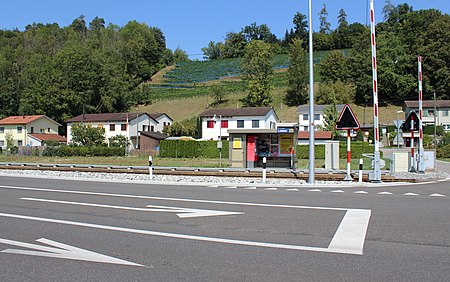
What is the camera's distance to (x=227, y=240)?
7512 mm

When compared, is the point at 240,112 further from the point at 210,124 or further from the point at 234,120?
the point at 210,124

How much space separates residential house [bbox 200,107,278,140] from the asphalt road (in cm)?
5734

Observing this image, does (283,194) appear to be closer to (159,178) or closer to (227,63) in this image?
(159,178)

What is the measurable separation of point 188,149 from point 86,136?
19.1 meters

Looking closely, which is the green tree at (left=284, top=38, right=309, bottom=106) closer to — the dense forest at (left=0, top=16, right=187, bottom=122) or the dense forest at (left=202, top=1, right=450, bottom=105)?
the dense forest at (left=202, top=1, right=450, bottom=105)

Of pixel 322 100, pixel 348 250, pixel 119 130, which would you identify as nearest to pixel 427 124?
pixel 322 100

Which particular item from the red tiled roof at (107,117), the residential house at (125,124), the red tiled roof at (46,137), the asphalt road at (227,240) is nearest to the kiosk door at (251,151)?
the asphalt road at (227,240)

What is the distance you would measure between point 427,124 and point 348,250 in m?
79.2

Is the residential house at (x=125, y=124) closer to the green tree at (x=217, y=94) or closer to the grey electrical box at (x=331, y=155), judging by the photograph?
the green tree at (x=217, y=94)

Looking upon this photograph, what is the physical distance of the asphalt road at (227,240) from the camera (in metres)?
5.71

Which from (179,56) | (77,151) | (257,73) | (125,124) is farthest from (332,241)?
(179,56)

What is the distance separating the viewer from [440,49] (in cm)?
9356

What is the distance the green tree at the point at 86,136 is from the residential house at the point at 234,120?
17324 millimetres

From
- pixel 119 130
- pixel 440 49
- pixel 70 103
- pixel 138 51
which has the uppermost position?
pixel 138 51
